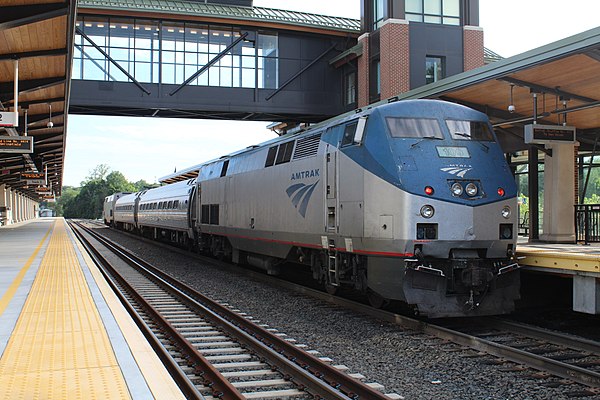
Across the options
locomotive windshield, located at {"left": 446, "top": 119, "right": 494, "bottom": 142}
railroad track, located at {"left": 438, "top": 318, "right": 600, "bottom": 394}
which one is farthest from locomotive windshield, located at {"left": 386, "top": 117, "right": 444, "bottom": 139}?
railroad track, located at {"left": 438, "top": 318, "right": 600, "bottom": 394}

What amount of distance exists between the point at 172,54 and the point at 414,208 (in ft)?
81.6

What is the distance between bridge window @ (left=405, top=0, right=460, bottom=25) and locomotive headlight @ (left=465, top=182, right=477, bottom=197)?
2165cm

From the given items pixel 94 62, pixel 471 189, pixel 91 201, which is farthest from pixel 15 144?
pixel 91 201

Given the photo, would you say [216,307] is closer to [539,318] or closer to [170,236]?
[539,318]

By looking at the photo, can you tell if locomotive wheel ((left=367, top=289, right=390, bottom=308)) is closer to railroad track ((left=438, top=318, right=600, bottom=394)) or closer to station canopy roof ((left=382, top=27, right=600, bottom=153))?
railroad track ((left=438, top=318, right=600, bottom=394))

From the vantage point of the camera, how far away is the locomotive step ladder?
10875 mm

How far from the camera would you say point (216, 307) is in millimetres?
11734

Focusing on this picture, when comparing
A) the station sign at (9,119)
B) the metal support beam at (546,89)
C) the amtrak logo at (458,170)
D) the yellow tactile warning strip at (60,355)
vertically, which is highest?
the metal support beam at (546,89)

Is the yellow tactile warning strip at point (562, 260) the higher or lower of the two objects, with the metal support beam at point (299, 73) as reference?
lower

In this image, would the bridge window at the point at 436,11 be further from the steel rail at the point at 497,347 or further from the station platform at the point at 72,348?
the station platform at the point at 72,348

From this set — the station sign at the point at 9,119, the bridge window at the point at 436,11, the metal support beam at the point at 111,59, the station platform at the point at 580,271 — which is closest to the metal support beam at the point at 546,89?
the station platform at the point at 580,271

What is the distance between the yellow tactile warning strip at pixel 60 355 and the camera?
199 inches

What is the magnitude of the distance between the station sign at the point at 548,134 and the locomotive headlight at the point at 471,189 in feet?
14.2

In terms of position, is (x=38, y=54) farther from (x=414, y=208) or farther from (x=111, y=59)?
(x=111, y=59)
